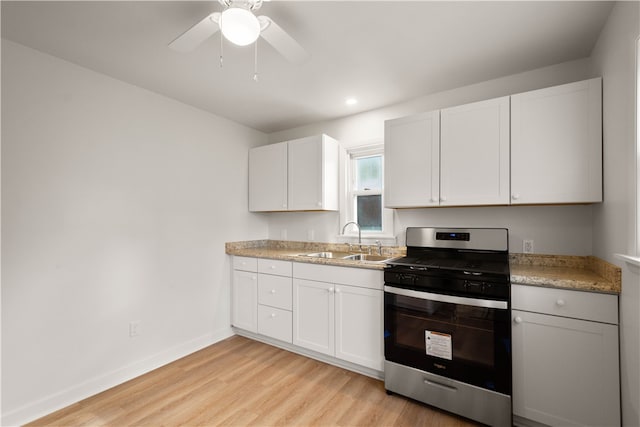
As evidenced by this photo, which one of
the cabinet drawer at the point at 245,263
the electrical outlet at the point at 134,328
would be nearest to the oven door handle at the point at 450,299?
the cabinet drawer at the point at 245,263

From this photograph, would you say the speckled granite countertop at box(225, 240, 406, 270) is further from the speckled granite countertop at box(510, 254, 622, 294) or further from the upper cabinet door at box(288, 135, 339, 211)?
the speckled granite countertop at box(510, 254, 622, 294)

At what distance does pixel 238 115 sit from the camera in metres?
3.29

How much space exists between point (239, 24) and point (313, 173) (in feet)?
6.34

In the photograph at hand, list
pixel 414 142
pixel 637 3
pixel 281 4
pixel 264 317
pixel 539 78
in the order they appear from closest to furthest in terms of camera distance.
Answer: pixel 637 3, pixel 281 4, pixel 539 78, pixel 414 142, pixel 264 317

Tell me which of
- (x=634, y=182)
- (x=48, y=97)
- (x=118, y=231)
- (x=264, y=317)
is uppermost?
(x=48, y=97)

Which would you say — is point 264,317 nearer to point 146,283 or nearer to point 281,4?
point 146,283

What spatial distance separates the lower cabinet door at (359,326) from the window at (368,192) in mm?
803

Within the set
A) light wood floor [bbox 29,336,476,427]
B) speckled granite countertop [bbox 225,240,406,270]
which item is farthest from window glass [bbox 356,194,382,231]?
light wood floor [bbox 29,336,476,427]

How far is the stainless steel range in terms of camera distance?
71.1 inches

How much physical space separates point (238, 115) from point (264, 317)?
7.23ft

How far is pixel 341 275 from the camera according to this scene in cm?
254

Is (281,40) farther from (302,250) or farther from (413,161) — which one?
(302,250)

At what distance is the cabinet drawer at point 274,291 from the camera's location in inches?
113

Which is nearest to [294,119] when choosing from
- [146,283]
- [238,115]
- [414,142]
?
[238,115]
